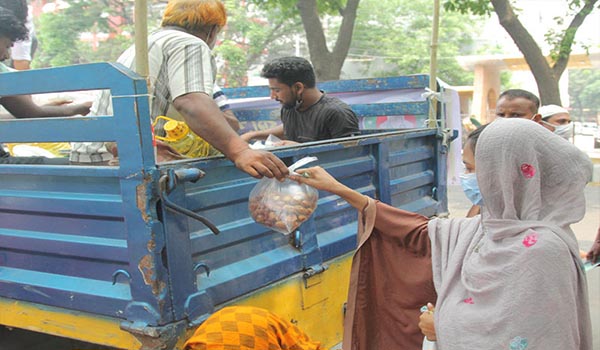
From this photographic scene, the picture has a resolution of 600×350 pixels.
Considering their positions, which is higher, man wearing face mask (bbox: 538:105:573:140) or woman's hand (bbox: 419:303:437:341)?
man wearing face mask (bbox: 538:105:573:140)

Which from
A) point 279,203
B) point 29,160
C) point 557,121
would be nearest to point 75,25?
point 557,121

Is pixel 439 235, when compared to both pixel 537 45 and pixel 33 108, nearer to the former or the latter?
pixel 33 108

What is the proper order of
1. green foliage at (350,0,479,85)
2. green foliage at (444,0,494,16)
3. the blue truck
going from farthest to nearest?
green foliage at (350,0,479,85)
green foliage at (444,0,494,16)
the blue truck

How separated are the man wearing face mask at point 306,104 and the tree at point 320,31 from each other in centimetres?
708

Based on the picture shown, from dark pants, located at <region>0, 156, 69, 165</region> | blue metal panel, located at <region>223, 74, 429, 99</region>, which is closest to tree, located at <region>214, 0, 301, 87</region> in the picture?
blue metal panel, located at <region>223, 74, 429, 99</region>

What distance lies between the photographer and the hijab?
159cm

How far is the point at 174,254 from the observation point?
190 cm

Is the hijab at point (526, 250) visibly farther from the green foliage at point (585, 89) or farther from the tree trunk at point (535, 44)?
the green foliage at point (585, 89)

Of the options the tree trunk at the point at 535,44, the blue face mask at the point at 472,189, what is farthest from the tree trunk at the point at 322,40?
the blue face mask at the point at 472,189

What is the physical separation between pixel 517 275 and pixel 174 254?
105 centimetres

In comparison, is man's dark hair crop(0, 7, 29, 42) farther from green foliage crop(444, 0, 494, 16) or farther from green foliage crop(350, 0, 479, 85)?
green foliage crop(350, 0, 479, 85)

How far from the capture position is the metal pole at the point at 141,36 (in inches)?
79.3

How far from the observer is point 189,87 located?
2.24 m

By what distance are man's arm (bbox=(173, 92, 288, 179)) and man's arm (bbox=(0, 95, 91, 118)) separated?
0.90 metres
